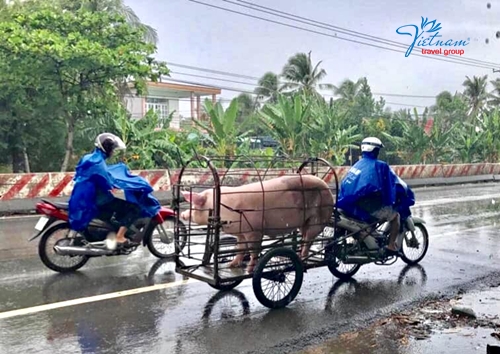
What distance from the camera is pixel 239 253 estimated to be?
5.98 m

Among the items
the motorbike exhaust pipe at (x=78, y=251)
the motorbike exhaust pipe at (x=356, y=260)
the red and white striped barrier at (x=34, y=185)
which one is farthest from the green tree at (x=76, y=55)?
the motorbike exhaust pipe at (x=356, y=260)

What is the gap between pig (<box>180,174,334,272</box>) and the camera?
19.5 ft

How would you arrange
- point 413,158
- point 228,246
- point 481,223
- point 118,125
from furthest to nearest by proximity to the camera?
point 413,158, point 118,125, point 481,223, point 228,246

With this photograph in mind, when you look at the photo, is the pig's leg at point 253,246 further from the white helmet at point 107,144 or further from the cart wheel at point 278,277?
the white helmet at point 107,144

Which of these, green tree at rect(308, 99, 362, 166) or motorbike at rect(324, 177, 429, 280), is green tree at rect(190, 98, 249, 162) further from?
motorbike at rect(324, 177, 429, 280)

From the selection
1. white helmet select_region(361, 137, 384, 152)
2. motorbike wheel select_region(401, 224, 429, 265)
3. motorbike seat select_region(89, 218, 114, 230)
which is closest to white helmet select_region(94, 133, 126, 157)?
motorbike seat select_region(89, 218, 114, 230)

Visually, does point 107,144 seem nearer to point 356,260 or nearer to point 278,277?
point 278,277

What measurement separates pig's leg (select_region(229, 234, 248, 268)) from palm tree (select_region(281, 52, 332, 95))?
118ft

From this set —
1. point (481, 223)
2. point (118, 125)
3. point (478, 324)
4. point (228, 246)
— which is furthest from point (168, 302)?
point (118, 125)

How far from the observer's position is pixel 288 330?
5219 millimetres

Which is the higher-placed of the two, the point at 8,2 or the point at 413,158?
the point at 8,2

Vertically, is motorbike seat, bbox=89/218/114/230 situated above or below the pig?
below

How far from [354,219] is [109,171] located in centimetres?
334

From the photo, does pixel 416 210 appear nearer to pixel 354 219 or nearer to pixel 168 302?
pixel 354 219
